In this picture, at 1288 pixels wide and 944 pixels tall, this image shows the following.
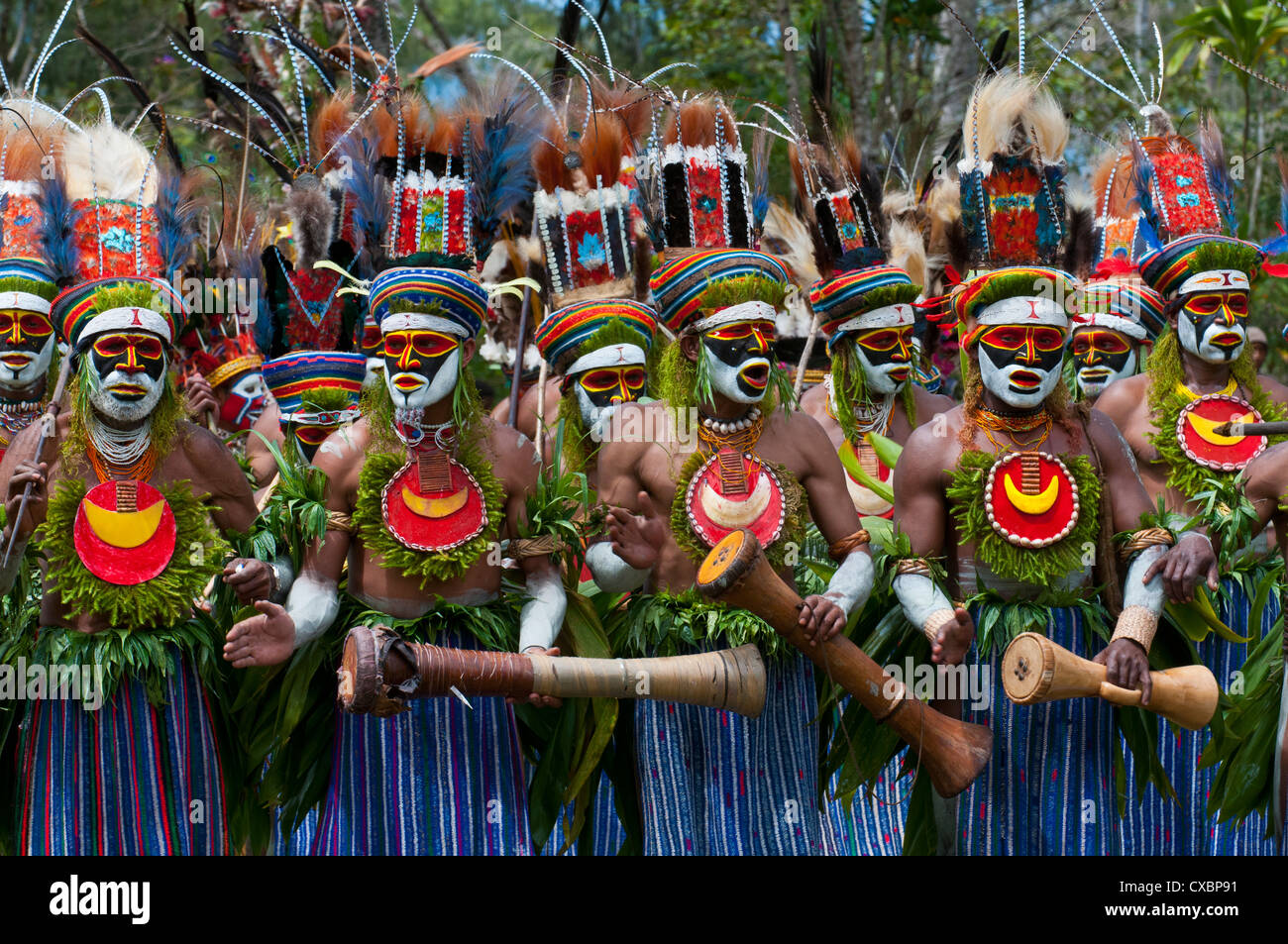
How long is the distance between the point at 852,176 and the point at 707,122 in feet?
3.59

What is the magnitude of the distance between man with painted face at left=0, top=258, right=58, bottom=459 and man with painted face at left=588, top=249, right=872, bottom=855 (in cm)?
215

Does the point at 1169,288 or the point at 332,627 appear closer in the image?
the point at 332,627

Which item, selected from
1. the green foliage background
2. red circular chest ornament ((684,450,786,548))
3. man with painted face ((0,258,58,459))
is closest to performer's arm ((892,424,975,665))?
red circular chest ornament ((684,450,786,548))

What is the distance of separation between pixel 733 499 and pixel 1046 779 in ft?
4.10

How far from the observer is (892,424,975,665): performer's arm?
16.3ft

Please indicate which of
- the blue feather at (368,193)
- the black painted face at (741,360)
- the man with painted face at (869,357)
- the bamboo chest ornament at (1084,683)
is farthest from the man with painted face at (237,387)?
the bamboo chest ornament at (1084,683)

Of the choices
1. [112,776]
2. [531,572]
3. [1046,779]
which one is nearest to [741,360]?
[531,572]

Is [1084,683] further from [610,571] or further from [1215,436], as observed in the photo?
[1215,436]

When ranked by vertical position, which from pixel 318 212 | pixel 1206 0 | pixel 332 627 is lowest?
pixel 332 627

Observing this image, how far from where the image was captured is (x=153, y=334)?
5.17 metres

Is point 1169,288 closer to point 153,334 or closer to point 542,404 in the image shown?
point 542,404

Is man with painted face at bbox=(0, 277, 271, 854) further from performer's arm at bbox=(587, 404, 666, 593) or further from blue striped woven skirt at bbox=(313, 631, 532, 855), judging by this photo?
performer's arm at bbox=(587, 404, 666, 593)
